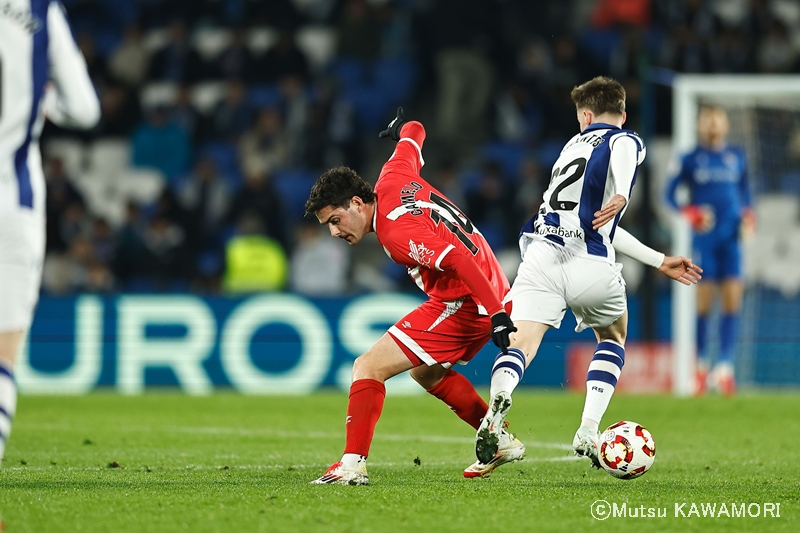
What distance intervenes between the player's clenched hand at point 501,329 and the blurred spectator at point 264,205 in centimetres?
964

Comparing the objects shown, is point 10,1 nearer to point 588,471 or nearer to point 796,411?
point 588,471

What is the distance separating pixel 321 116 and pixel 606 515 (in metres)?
11.9

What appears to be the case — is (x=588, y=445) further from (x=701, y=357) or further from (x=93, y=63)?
(x=93, y=63)

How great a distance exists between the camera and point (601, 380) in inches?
235

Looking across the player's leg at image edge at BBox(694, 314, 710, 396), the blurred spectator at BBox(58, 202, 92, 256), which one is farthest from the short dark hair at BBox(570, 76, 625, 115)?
the blurred spectator at BBox(58, 202, 92, 256)

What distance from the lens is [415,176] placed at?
233 inches

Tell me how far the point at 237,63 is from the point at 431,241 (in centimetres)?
1217

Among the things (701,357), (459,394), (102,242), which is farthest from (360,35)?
(459,394)

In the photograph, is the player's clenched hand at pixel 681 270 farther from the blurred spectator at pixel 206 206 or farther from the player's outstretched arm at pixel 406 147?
the blurred spectator at pixel 206 206

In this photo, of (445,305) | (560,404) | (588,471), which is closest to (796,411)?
(560,404)

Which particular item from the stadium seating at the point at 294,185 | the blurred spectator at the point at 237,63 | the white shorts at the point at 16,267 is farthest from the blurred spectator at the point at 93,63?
the white shorts at the point at 16,267

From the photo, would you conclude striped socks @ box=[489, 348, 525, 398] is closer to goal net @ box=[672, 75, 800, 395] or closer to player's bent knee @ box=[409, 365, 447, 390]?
player's bent knee @ box=[409, 365, 447, 390]

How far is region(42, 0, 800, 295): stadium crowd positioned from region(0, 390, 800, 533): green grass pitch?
447 centimetres

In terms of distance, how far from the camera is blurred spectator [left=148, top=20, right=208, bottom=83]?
17.1 m
